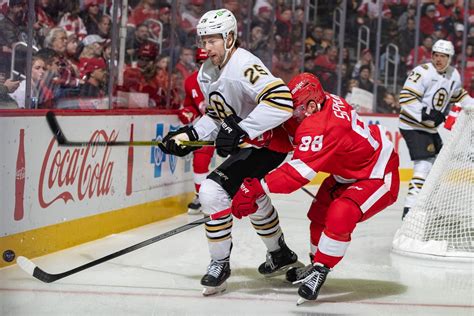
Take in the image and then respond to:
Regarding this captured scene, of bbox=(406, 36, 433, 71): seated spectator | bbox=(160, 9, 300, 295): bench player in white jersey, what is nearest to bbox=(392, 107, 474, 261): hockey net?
bbox=(160, 9, 300, 295): bench player in white jersey

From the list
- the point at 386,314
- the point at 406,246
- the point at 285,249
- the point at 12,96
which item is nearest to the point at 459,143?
the point at 406,246

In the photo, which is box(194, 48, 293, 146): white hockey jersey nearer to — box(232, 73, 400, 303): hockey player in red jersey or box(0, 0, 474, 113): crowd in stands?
box(232, 73, 400, 303): hockey player in red jersey

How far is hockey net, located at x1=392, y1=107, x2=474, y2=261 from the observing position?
547 centimetres

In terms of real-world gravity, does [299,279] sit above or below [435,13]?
below

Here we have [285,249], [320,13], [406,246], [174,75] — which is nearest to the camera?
[285,249]

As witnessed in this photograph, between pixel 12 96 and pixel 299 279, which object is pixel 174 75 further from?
pixel 299 279

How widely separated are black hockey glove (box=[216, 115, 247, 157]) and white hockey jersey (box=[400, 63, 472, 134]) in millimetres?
2867

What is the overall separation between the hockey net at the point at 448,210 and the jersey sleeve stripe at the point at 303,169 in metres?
1.72

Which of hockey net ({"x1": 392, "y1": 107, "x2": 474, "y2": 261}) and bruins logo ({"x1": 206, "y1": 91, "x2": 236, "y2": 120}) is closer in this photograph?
bruins logo ({"x1": 206, "y1": 91, "x2": 236, "y2": 120})

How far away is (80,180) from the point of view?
18.0ft

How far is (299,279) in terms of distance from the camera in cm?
443

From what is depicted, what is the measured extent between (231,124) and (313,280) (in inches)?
27.7

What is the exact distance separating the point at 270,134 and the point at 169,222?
2510 mm

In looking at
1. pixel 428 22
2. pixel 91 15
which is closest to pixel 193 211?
pixel 91 15
